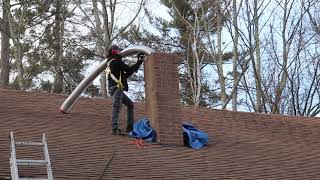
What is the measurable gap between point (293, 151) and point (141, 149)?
10.1ft

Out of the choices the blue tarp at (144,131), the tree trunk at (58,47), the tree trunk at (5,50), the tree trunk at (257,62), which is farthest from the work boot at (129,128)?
the tree trunk at (58,47)

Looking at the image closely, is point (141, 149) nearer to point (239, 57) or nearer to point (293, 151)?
point (293, 151)

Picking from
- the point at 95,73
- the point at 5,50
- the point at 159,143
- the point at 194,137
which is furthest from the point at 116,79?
the point at 5,50

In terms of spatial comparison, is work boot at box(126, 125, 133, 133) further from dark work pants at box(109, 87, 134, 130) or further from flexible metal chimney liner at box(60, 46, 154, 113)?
flexible metal chimney liner at box(60, 46, 154, 113)

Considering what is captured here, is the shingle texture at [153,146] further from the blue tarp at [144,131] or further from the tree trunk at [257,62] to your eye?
the tree trunk at [257,62]

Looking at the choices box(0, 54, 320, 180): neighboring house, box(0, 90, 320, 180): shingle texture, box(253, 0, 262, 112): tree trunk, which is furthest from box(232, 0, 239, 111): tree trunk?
box(0, 54, 320, 180): neighboring house

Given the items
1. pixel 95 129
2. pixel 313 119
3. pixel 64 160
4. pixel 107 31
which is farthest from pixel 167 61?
pixel 107 31

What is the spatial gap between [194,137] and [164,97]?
0.81 m

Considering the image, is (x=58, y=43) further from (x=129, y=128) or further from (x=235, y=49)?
(x=129, y=128)

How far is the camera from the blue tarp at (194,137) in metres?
9.02

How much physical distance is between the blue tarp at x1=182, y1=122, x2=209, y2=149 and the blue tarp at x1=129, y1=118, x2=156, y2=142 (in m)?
0.58

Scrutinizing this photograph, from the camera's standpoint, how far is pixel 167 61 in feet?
31.0

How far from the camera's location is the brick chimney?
887 centimetres

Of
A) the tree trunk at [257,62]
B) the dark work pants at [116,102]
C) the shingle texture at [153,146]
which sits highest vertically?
the tree trunk at [257,62]
